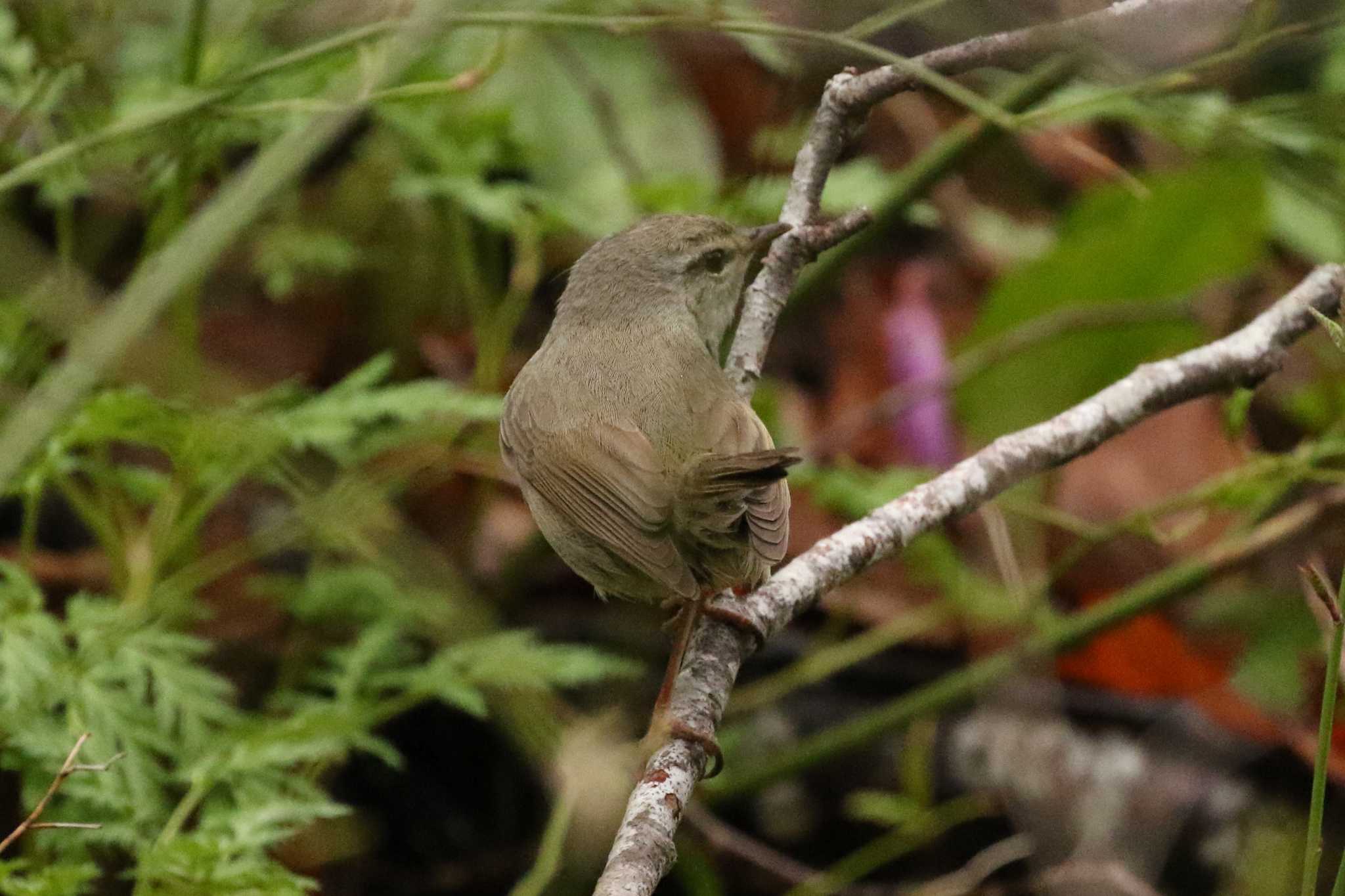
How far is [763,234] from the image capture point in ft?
9.85

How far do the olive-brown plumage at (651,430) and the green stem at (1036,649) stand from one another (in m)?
0.95

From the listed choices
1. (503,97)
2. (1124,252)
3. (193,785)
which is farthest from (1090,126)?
(193,785)

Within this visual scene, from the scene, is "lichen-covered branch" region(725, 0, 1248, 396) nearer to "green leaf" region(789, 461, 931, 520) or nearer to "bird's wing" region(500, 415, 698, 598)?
"bird's wing" region(500, 415, 698, 598)

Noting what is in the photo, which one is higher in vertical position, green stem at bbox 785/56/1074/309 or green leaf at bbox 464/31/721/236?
green leaf at bbox 464/31/721/236

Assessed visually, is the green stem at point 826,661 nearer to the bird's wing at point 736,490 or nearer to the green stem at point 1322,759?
the bird's wing at point 736,490

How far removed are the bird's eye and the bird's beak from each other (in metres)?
0.09

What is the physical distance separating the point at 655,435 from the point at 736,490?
1.05 feet

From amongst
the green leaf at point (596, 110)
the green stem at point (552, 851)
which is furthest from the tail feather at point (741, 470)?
the green leaf at point (596, 110)

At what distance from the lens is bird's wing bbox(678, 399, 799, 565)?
2.60 meters

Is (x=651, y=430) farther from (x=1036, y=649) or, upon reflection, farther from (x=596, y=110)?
(x=596, y=110)

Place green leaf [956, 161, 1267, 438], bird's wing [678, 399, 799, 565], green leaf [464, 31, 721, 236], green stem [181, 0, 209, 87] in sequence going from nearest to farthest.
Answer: bird's wing [678, 399, 799, 565] < green stem [181, 0, 209, 87] < green leaf [956, 161, 1267, 438] < green leaf [464, 31, 721, 236]

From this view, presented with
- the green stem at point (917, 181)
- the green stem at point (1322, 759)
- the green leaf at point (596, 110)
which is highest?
the green leaf at point (596, 110)

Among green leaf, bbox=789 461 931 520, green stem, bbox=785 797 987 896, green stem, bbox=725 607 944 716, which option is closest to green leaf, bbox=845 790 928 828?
green stem, bbox=785 797 987 896

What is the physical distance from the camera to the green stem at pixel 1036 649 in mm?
3660
